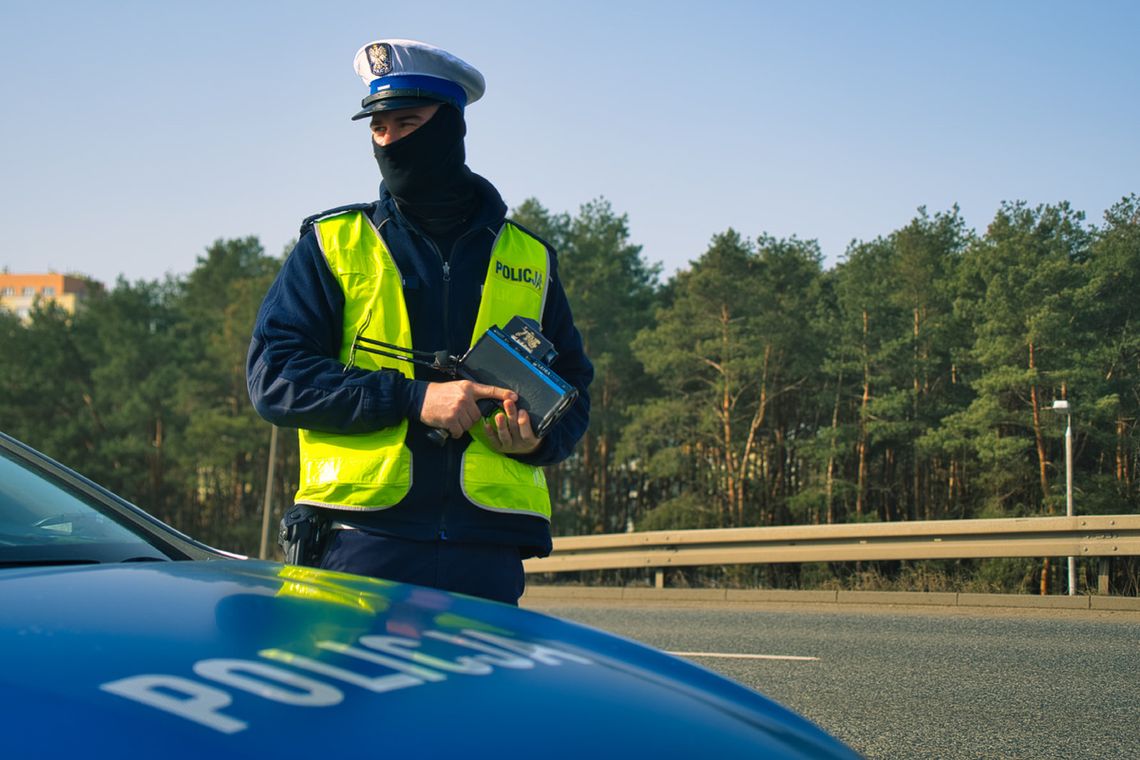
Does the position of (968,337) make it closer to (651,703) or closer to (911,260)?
(911,260)

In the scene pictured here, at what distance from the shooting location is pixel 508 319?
9.65 feet

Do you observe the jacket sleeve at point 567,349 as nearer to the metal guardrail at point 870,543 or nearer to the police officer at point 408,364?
the police officer at point 408,364

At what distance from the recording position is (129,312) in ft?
211

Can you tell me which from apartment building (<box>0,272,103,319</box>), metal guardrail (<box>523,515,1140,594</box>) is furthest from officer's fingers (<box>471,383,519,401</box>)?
apartment building (<box>0,272,103,319</box>)

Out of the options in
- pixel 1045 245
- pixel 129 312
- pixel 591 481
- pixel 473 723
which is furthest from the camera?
pixel 129 312

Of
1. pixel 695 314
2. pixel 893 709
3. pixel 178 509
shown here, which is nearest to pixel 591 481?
pixel 695 314

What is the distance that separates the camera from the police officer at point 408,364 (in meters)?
2.69

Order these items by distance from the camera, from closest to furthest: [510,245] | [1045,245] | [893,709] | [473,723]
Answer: [473,723] → [510,245] → [893,709] → [1045,245]

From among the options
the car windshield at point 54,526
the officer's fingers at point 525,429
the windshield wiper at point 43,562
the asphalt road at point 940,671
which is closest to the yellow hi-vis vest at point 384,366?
the officer's fingers at point 525,429

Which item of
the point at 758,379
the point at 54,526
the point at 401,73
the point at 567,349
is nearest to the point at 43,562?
the point at 54,526

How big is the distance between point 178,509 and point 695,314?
34.7m

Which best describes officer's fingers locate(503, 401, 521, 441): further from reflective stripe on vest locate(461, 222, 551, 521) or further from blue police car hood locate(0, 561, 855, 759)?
blue police car hood locate(0, 561, 855, 759)

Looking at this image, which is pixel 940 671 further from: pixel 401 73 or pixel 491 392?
pixel 401 73

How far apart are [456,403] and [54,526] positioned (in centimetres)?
84
